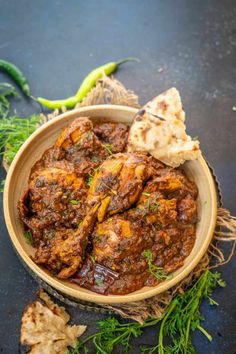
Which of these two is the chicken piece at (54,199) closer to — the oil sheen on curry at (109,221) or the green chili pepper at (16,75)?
the oil sheen on curry at (109,221)

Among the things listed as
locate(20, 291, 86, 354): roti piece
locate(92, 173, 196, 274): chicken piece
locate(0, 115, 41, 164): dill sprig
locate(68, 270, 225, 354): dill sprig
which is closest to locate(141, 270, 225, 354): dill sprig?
locate(68, 270, 225, 354): dill sprig

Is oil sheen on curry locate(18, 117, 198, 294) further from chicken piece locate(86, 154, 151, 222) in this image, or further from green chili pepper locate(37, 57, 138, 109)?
green chili pepper locate(37, 57, 138, 109)

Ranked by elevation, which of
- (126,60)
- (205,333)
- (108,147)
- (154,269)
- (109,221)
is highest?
(126,60)

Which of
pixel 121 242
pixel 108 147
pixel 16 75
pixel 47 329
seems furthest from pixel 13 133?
pixel 47 329

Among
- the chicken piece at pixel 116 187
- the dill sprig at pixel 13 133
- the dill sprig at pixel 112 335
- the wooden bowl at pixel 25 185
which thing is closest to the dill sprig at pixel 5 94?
the dill sprig at pixel 13 133

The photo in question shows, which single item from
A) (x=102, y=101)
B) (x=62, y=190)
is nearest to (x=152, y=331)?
(x=62, y=190)

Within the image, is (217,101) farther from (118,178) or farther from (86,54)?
(118,178)

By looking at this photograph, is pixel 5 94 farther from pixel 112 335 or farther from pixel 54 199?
pixel 112 335

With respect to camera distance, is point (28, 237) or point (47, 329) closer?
point (28, 237)
